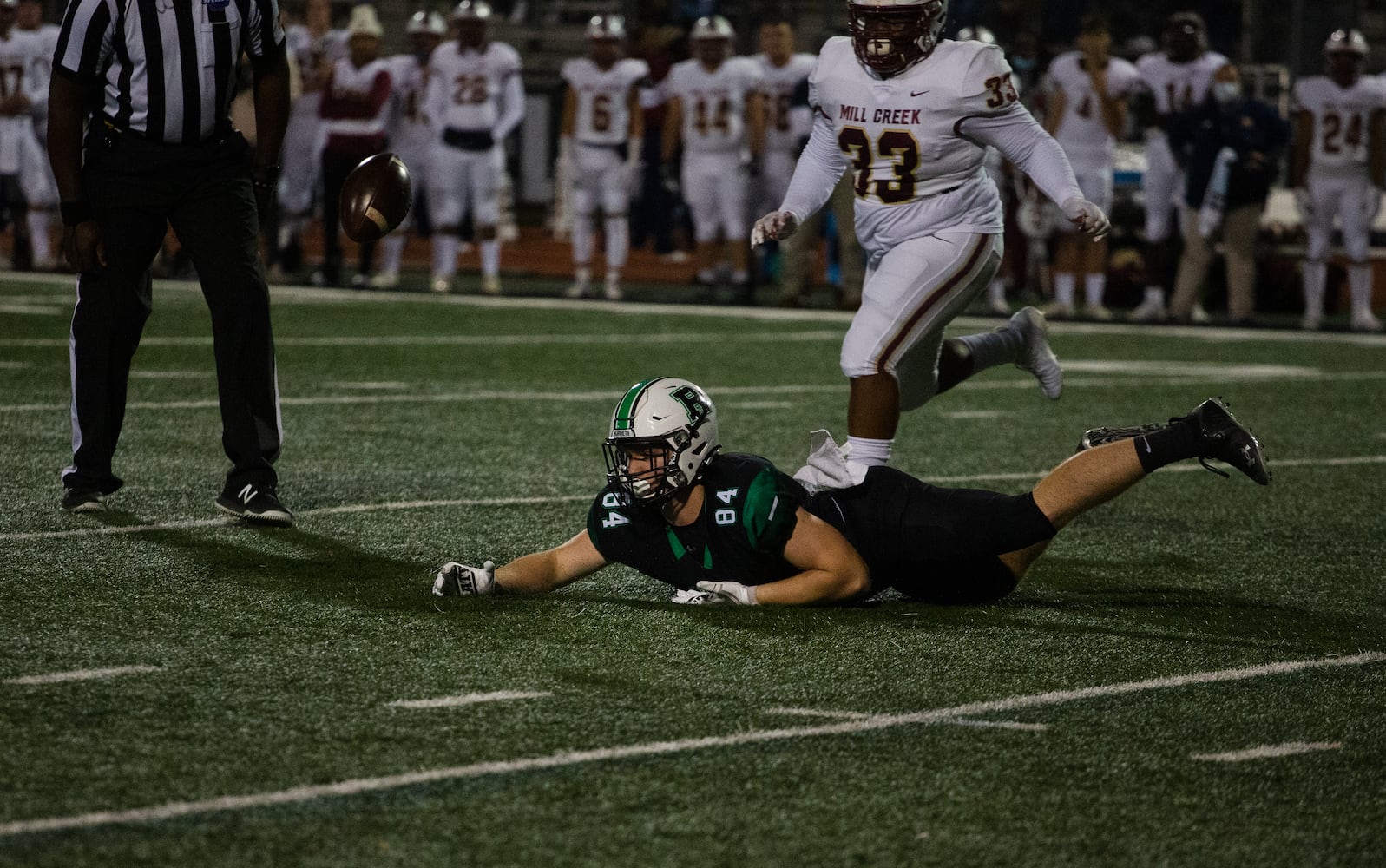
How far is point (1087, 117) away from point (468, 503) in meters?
8.27

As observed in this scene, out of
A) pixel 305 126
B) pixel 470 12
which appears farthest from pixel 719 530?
pixel 305 126

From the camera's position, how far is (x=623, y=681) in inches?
153

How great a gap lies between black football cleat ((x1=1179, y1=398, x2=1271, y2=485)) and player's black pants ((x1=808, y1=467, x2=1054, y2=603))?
0.41 m

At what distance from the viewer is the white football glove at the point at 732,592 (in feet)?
14.8

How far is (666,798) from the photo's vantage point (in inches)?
124

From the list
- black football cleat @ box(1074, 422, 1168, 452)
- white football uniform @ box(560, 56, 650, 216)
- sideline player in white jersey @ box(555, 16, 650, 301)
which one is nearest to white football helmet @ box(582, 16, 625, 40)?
sideline player in white jersey @ box(555, 16, 650, 301)

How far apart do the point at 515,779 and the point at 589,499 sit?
9.74 feet

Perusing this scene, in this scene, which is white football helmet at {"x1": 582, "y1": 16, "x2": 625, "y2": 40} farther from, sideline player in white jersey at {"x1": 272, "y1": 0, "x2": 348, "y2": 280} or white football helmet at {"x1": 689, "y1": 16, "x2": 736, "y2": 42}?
sideline player in white jersey at {"x1": 272, "y1": 0, "x2": 348, "y2": 280}

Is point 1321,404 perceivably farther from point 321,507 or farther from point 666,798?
point 666,798

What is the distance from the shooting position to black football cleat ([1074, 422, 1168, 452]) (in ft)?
15.3

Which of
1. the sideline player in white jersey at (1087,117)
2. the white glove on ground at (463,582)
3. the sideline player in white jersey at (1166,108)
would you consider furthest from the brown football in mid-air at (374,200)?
the sideline player in white jersey at (1166,108)

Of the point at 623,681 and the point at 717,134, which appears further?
the point at 717,134

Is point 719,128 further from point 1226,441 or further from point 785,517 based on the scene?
point 785,517

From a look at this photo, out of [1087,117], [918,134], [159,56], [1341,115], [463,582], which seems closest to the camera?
[463,582]
